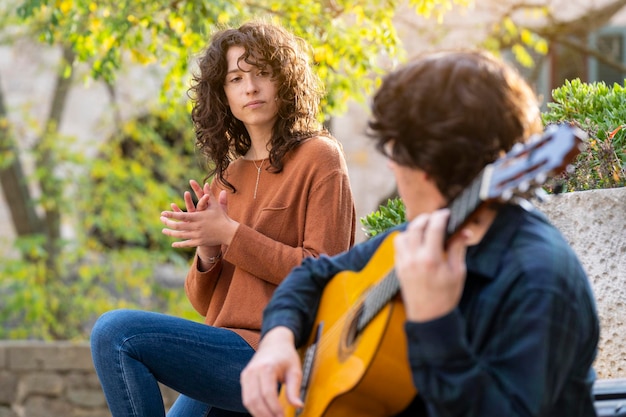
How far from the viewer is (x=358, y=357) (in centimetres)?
174

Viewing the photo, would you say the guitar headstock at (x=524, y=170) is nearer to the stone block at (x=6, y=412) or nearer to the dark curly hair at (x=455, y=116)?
the dark curly hair at (x=455, y=116)

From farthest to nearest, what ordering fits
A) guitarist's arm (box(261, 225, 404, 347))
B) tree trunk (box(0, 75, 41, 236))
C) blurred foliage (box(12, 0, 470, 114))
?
tree trunk (box(0, 75, 41, 236)) < blurred foliage (box(12, 0, 470, 114)) < guitarist's arm (box(261, 225, 404, 347))

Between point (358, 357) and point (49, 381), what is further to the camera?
point (49, 381)

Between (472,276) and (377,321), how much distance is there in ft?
0.58

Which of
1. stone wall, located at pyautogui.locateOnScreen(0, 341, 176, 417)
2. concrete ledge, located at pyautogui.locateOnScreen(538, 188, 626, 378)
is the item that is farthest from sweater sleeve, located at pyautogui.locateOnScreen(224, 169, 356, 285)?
stone wall, located at pyautogui.locateOnScreen(0, 341, 176, 417)

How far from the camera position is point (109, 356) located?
2.50m

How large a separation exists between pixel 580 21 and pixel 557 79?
3.00ft

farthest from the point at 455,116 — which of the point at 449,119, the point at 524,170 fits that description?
the point at 524,170

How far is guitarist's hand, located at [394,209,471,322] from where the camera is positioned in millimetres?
1549

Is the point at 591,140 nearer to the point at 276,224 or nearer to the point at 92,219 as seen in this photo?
the point at 276,224

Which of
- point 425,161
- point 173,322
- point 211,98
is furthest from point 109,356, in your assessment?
point 425,161

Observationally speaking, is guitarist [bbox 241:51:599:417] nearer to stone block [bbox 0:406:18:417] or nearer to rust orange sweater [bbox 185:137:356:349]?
rust orange sweater [bbox 185:137:356:349]

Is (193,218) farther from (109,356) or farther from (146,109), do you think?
(146,109)

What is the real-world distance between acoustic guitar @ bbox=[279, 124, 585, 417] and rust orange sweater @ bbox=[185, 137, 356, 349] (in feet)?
1.83
